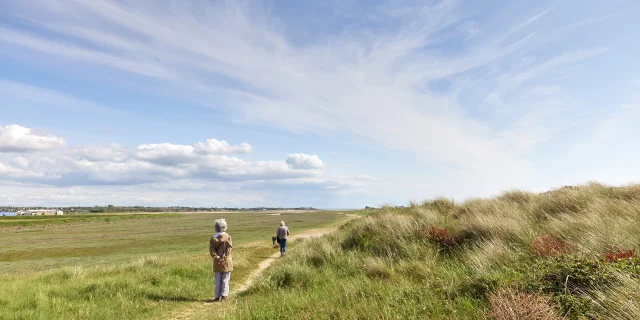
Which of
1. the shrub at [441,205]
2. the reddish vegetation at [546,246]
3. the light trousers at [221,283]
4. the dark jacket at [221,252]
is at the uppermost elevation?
the shrub at [441,205]

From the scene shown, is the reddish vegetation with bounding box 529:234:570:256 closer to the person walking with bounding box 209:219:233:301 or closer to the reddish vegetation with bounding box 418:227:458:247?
the reddish vegetation with bounding box 418:227:458:247

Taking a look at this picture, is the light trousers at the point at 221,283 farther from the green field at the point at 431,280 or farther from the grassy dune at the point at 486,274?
the grassy dune at the point at 486,274

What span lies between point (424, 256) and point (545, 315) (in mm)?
6050

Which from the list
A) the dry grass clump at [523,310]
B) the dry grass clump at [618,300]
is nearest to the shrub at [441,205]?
the dry grass clump at [618,300]

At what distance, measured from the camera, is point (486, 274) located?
6.38 metres

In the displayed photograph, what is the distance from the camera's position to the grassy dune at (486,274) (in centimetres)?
466

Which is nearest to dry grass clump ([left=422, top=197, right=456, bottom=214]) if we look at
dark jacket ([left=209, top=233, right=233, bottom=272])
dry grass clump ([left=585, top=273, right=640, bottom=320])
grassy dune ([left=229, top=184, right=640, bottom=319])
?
grassy dune ([left=229, top=184, right=640, bottom=319])

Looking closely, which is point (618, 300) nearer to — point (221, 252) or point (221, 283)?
point (221, 252)

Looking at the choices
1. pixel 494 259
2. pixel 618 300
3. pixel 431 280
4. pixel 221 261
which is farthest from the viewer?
pixel 221 261

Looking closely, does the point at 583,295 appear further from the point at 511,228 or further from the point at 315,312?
the point at 511,228

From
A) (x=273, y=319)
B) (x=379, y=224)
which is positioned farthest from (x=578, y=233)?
(x=379, y=224)

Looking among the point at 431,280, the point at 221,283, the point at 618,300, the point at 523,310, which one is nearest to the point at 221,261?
the point at 221,283

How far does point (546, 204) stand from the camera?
1298cm

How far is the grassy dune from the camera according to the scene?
15.3 ft
